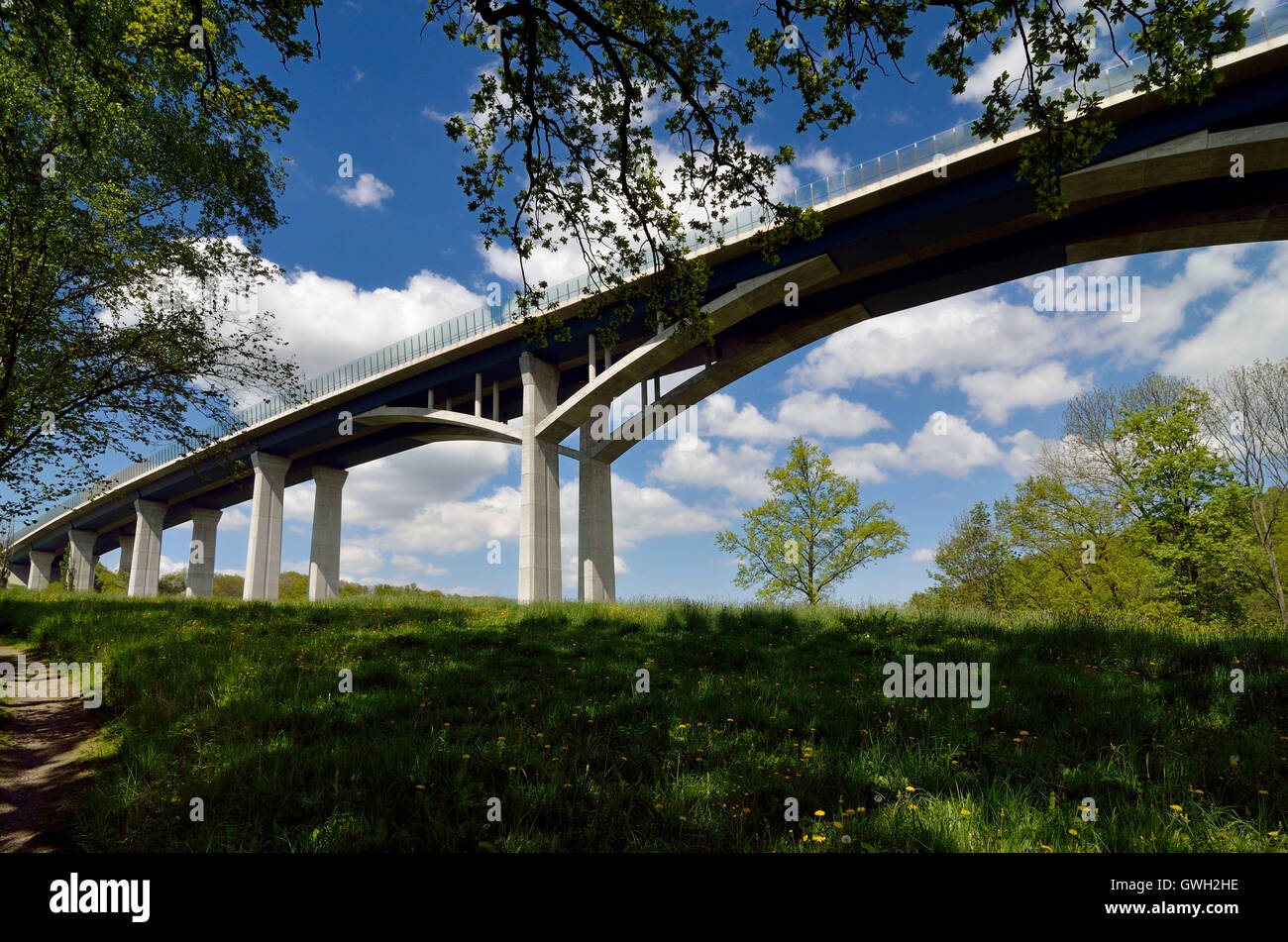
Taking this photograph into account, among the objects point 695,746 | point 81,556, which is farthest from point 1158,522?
point 81,556

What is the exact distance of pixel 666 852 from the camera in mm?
3475

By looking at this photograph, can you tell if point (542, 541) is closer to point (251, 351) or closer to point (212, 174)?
point (251, 351)

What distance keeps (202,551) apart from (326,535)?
27.0 metres

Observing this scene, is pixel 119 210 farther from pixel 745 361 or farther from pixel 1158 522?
pixel 1158 522

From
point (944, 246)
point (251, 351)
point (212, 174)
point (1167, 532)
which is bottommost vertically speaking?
point (1167, 532)

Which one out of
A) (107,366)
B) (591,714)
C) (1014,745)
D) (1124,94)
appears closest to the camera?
(1014,745)

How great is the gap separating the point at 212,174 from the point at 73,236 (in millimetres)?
2835

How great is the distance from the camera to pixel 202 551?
53906 millimetres

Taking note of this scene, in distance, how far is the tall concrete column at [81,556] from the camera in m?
61.3

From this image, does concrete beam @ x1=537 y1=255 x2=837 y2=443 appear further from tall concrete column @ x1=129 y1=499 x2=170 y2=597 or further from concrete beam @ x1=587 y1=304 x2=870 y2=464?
tall concrete column @ x1=129 y1=499 x2=170 y2=597

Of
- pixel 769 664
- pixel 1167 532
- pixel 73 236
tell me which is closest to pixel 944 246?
pixel 1167 532

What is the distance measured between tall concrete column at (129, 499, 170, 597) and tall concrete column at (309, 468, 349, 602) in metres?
23.6

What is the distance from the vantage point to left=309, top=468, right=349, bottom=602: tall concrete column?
35.7m
